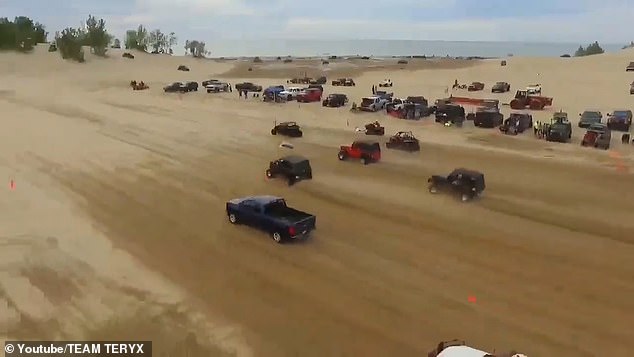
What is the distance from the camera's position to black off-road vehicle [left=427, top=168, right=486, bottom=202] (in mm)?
21312

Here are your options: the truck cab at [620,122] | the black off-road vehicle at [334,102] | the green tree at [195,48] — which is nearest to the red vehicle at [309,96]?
the black off-road vehicle at [334,102]

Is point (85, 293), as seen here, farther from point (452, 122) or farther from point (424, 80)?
point (424, 80)

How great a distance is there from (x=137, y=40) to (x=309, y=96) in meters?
103

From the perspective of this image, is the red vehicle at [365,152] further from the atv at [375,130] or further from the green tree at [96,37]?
the green tree at [96,37]

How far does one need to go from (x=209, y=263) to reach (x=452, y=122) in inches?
1070

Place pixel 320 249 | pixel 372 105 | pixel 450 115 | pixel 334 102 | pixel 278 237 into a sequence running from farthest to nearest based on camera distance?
pixel 334 102 → pixel 372 105 → pixel 450 115 → pixel 278 237 → pixel 320 249

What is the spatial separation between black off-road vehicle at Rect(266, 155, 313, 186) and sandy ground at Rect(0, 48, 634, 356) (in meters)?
0.54

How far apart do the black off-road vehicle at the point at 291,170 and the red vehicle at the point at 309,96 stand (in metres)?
27.7

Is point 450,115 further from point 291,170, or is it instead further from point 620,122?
point 291,170

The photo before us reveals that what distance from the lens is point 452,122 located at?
125ft

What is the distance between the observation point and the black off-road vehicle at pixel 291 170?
77.4 feet

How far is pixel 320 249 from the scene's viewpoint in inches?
651

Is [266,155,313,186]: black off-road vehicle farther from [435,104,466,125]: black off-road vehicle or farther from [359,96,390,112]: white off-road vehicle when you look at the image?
[359,96,390,112]: white off-road vehicle

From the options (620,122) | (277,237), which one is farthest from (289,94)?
(277,237)
